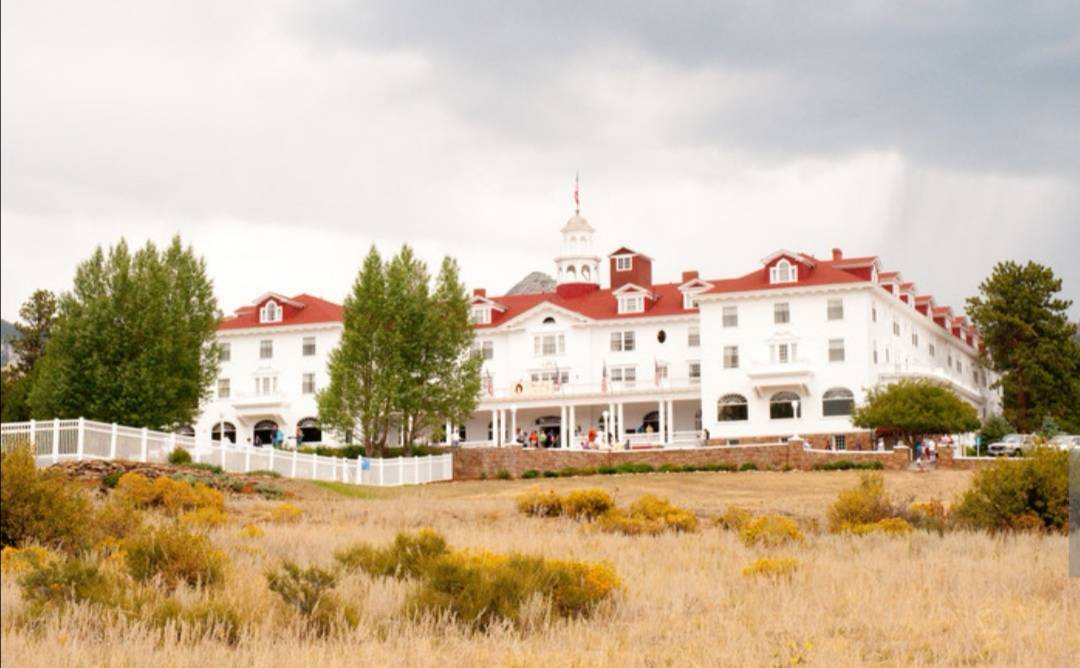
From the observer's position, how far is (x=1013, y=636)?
10078 mm

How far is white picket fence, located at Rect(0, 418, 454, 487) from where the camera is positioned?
120 ft

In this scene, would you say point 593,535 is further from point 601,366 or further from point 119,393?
point 601,366

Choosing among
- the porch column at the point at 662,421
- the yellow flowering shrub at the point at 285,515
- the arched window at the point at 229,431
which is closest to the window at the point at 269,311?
the arched window at the point at 229,431

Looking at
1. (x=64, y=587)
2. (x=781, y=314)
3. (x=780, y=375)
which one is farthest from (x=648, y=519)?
(x=781, y=314)

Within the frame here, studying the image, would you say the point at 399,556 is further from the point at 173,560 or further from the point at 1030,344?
the point at 1030,344

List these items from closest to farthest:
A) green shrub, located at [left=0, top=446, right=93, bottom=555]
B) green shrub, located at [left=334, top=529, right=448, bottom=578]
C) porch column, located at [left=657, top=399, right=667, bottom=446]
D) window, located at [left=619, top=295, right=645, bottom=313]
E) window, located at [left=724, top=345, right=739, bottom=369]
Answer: green shrub, located at [left=334, top=529, right=448, bottom=578]
green shrub, located at [left=0, top=446, right=93, bottom=555]
window, located at [left=724, top=345, right=739, bottom=369]
porch column, located at [left=657, top=399, right=667, bottom=446]
window, located at [left=619, top=295, right=645, bottom=313]

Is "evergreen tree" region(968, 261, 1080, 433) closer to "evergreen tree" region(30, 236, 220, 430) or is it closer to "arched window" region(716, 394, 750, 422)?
"evergreen tree" region(30, 236, 220, 430)

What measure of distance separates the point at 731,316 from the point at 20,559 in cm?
6161

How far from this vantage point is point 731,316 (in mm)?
74812

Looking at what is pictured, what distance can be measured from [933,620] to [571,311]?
69.2m

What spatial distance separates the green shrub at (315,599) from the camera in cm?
1167

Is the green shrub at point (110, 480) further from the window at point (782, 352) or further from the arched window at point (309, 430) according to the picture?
the arched window at point (309, 430)

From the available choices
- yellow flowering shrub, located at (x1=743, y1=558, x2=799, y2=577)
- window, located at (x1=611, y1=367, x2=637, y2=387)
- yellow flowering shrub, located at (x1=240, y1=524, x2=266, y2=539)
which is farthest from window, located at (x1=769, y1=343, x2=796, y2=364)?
yellow flowering shrub, located at (x1=743, y1=558, x2=799, y2=577)

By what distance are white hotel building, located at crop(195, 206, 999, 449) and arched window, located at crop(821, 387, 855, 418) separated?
7 centimetres
